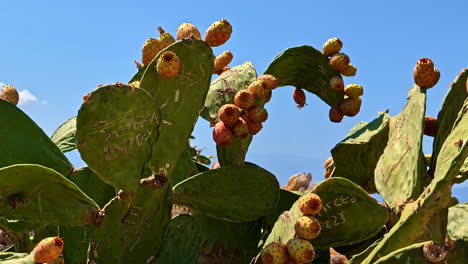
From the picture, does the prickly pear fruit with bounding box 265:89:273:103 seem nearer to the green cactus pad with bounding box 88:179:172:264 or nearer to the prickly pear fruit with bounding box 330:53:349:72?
the prickly pear fruit with bounding box 330:53:349:72

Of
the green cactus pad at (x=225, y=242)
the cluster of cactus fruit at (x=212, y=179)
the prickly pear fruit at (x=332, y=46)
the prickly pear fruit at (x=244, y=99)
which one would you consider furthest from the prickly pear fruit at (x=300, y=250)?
the prickly pear fruit at (x=332, y=46)

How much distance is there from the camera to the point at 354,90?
309 cm

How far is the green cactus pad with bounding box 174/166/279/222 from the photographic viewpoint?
252 cm

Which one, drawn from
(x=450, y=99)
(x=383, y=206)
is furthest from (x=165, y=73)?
(x=450, y=99)

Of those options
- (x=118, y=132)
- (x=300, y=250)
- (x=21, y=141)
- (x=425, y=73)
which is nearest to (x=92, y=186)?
(x=21, y=141)

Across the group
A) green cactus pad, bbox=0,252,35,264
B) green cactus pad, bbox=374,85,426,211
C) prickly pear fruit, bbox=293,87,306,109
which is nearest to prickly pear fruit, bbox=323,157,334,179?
prickly pear fruit, bbox=293,87,306,109

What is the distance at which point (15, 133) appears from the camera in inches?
100

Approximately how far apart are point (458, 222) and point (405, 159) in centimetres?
→ 46

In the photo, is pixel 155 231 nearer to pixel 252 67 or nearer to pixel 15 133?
pixel 15 133

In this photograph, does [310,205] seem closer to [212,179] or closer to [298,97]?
[212,179]

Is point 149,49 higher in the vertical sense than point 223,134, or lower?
higher

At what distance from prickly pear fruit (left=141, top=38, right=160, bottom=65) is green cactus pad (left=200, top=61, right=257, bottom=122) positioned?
1.14ft

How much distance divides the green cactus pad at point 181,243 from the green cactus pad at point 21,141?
51cm

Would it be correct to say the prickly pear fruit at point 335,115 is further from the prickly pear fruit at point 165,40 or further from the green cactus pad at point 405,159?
the prickly pear fruit at point 165,40
